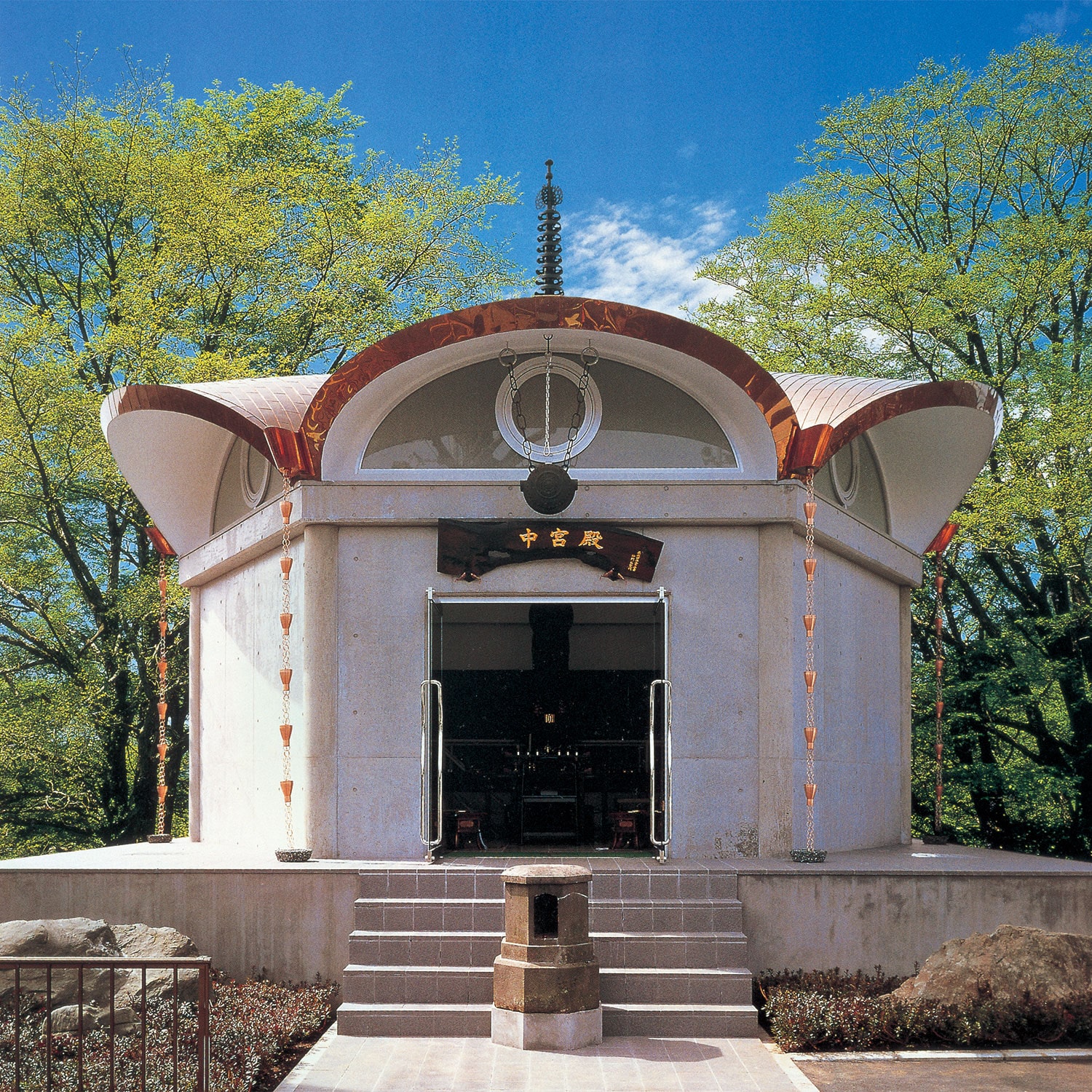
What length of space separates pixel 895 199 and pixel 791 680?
47.5ft

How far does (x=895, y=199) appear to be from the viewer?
73.3 feet

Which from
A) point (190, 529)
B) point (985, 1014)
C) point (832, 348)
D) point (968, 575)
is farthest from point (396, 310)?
point (985, 1014)

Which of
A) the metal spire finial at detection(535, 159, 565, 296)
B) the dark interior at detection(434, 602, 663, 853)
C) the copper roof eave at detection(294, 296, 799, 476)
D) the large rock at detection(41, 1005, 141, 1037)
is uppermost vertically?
the metal spire finial at detection(535, 159, 565, 296)

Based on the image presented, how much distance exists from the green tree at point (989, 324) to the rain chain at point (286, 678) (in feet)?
38.3

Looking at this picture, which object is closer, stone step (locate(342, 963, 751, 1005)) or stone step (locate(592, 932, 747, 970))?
stone step (locate(342, 963, 751, 1005))

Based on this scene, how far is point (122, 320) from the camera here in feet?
72.3

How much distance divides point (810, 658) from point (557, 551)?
2546 mm

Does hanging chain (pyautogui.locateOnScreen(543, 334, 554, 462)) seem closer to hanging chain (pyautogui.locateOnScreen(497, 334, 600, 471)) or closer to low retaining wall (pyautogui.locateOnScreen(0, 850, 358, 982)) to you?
hanging chain (pyautogui.locateOnScreen(497, 334, 600, 471))

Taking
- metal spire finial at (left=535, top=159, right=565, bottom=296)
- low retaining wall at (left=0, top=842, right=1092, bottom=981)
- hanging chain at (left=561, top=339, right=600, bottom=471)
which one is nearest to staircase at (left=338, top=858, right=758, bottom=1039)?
low retaining wall at (left=0, top=842, right=1092, bottom=981)

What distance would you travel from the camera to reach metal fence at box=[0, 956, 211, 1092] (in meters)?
6.29

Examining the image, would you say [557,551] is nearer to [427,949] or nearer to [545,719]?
[427,949]

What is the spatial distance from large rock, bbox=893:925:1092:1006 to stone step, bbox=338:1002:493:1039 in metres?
3.11

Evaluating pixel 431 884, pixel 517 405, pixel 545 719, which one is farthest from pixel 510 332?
pixel 545 719

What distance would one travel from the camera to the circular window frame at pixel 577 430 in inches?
447
